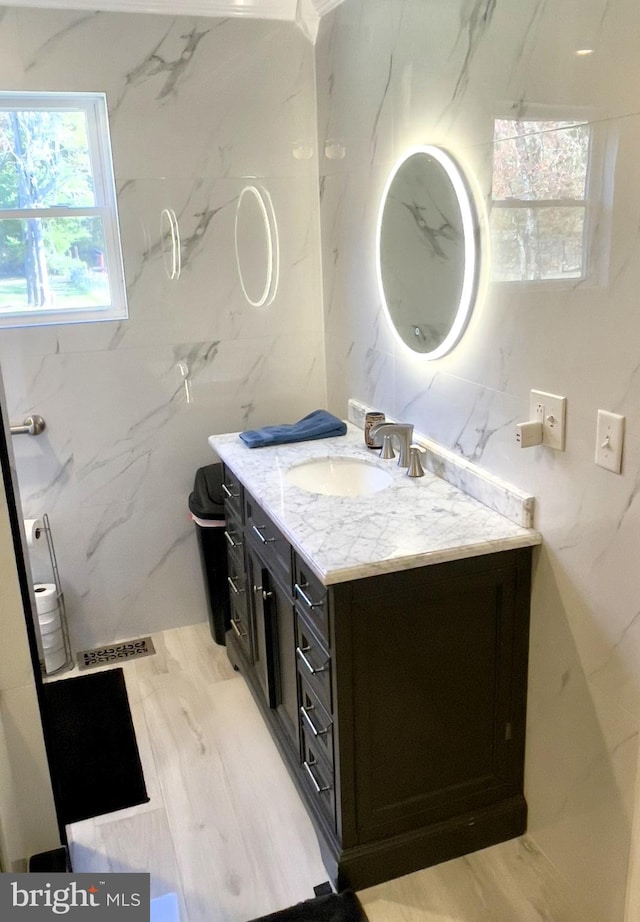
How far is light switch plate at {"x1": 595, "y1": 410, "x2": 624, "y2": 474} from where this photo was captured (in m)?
1.57

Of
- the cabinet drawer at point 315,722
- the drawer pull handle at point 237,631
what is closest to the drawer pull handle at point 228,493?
the drawer pull handle at point 237,631

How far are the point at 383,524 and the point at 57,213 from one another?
1.67 m

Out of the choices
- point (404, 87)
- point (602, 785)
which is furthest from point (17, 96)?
point (602, 785)

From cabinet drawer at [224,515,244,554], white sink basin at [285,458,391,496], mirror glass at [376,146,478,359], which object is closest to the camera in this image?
mirror glass at [376,146,478,359]

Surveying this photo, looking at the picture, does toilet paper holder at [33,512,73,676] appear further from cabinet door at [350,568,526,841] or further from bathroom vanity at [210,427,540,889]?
cabinet door at [350,568,526,841]

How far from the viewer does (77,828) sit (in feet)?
7.34

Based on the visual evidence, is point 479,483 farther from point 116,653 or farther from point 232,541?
point 116,653

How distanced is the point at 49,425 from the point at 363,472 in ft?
3.87

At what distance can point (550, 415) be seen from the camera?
1.79 metres

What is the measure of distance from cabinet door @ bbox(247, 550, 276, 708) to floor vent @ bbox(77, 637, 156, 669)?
2.22 ft

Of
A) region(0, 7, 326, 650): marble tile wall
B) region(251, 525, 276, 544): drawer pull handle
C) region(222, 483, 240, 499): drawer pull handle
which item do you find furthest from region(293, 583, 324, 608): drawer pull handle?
region(0, 7, 326, 650): marble tile wall

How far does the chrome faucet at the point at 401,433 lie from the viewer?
2350mm

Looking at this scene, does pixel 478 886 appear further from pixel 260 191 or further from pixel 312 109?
pixel 312 109

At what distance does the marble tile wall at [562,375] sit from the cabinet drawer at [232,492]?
638 millimetres
